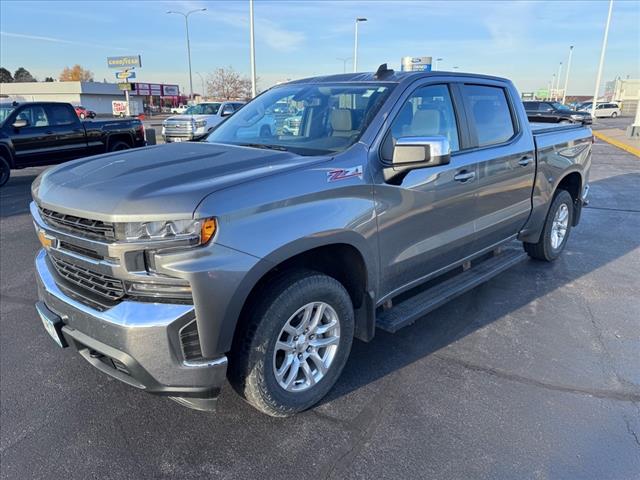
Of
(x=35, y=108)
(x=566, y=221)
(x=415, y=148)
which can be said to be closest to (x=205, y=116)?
(x=35, y=108)

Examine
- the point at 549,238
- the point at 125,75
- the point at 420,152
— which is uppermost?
the point at 125,75

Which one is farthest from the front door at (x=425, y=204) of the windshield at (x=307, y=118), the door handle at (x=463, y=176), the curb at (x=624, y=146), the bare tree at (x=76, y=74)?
the bare tree at (x=76, y=74)

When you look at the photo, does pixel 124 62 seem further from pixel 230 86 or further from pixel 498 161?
pixel 498 161

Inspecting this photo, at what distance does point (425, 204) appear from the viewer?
331 centimetres

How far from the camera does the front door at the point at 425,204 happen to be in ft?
10.1

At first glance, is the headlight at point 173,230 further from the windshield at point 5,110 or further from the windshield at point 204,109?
the windshield at point 204,109

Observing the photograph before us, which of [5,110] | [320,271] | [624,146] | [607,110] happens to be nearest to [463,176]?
[320,271]

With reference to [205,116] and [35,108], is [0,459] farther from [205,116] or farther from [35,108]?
[205,116]

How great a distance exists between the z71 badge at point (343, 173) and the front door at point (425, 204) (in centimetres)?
16

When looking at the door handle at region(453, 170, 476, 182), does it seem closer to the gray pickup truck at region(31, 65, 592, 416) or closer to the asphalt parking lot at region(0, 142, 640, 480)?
the gray pickup truck at region(31, 65, 592, 416)

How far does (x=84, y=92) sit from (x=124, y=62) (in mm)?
11872

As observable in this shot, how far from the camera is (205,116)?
A: 19594 millimetres

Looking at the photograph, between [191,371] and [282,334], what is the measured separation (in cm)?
61

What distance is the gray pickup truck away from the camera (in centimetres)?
222
